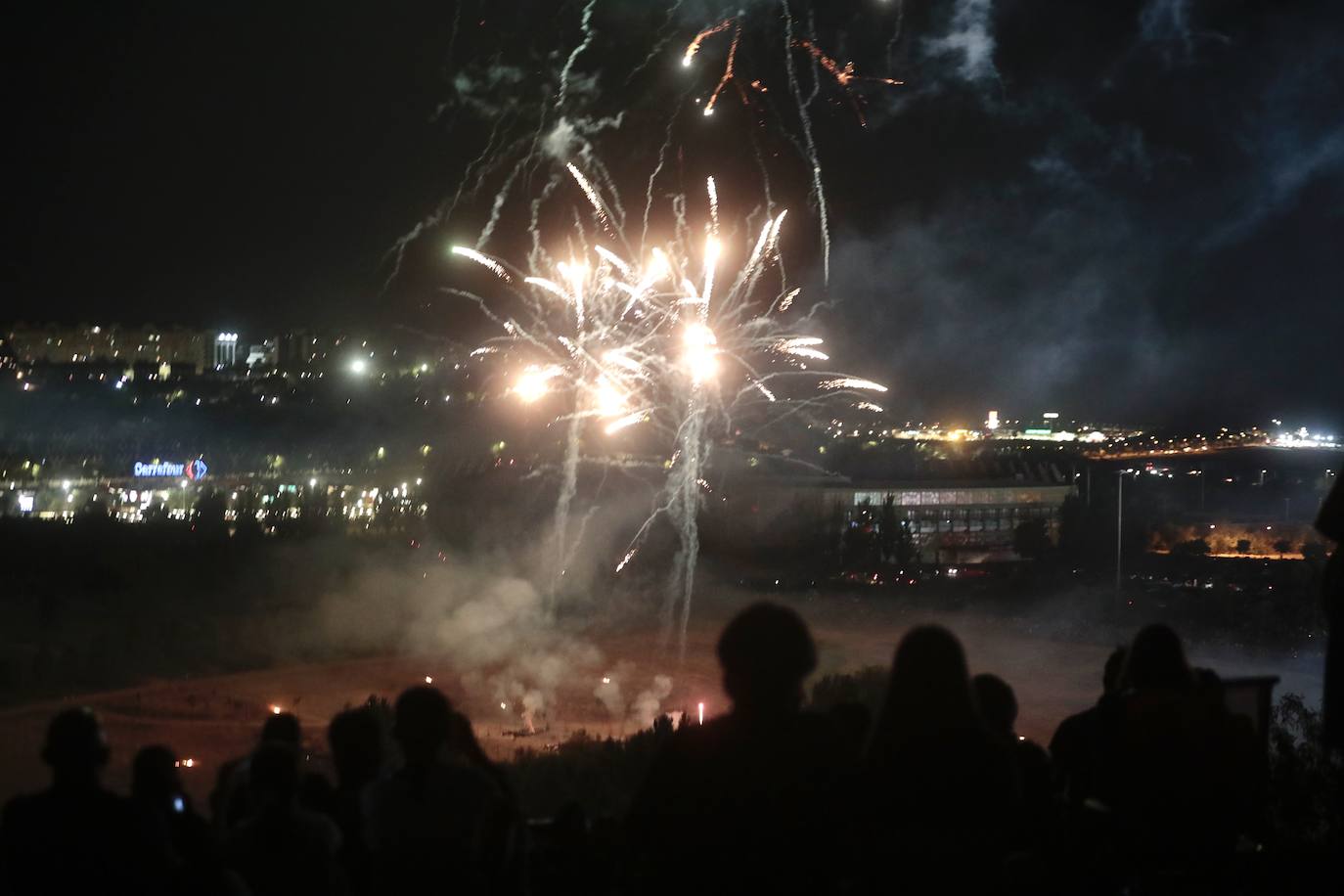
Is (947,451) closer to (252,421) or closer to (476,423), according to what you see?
(476,423)

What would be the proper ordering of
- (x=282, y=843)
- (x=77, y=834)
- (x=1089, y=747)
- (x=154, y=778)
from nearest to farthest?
(x=77, y=834) < (x=282, y=843) < (x=154, y=778) < (x=1089, y=747)

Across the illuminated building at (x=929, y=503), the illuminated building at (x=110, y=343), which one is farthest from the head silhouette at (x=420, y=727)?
the illuminated building at (x=110, y=343)

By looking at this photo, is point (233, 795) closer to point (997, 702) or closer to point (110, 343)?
point (997, 702)

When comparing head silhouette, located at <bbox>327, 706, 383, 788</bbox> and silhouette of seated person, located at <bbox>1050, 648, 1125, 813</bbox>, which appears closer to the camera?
head silhouette, located at <bbox>327, 706, 383, 788</bbox>

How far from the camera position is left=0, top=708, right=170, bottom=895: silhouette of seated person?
8.63 ft

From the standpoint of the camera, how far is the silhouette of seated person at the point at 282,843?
2852mm

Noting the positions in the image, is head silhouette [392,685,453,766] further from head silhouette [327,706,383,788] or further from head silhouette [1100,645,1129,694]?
head silhouette [1100,645,1129,694]

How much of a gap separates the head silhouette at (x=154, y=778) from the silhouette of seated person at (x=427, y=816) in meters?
0.57

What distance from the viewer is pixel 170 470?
31516mm

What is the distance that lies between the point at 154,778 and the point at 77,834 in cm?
44

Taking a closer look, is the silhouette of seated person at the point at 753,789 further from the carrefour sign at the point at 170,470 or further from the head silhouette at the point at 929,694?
the carrefour sign at the point at 170,470

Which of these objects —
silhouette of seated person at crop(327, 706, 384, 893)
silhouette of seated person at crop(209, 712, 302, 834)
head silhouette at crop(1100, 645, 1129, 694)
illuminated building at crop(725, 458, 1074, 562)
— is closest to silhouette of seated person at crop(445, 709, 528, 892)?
silhouette of seated person at crop(327, 706, 384, 893)

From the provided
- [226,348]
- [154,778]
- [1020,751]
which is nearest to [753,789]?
[154,778]

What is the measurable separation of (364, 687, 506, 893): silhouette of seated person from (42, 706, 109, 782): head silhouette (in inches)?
25.6
